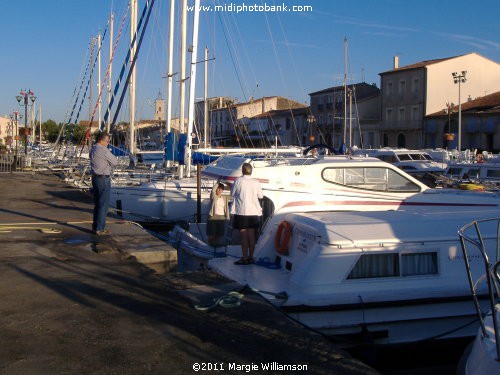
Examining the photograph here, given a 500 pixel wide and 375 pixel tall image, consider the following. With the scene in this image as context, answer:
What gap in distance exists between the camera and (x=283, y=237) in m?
8.63

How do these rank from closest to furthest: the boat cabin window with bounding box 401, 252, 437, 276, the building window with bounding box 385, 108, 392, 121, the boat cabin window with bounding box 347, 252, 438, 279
A: the boat cabin window with bounding box 347, 252, 438, 279
the boat cabin window with bounding box 401, 252, 437, 276
the building window with bounding box 385, 108, 392, 121

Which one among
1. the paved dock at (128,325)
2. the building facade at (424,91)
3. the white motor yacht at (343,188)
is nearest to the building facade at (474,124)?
the building facade at (424,91)

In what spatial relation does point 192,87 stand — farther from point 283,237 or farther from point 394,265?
point 394,265

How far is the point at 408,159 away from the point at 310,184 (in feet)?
91.4

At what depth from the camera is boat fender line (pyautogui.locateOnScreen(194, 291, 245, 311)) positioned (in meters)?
5.89

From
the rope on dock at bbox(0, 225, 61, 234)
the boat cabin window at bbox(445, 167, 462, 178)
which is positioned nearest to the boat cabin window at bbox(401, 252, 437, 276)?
the rope on dock at bbox(0, 225, 61, 234)

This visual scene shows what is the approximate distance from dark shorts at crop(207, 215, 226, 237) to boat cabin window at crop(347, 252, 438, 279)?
3971mm

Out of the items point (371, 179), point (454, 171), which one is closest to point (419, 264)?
point (371, 179)

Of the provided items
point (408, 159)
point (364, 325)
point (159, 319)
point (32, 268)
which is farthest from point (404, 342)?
point (408, 159)

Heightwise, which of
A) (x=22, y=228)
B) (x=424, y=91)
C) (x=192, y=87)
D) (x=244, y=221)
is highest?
(x=424, y=91)

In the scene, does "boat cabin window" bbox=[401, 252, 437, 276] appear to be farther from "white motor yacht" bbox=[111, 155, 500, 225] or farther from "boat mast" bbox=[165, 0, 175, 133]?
"boat mast" bbox=[165, 0, 175, 133]

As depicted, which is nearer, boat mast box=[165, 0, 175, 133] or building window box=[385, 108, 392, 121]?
boat mast box=[165, 0, 175, 133]

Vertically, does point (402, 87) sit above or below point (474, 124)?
above

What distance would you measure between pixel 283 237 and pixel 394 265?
172cm
